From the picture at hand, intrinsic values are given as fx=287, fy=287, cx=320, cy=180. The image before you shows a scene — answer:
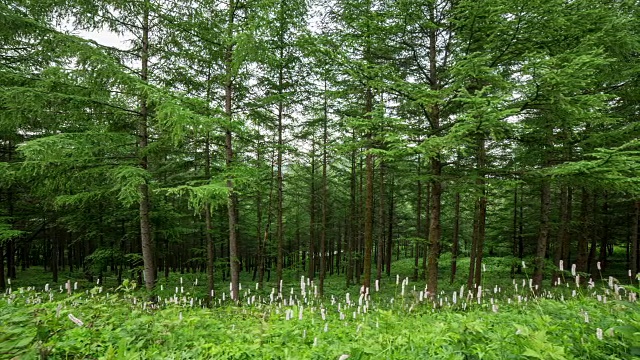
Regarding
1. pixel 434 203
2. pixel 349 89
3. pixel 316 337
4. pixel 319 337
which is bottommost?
pixel 319 337

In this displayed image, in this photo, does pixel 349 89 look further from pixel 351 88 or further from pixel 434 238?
pixel 434 238

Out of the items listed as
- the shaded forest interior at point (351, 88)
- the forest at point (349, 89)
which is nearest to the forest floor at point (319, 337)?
the forest at point (349, 89)

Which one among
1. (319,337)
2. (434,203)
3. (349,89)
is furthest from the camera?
(349,89)

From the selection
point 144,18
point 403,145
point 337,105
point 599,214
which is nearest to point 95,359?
point 403,145

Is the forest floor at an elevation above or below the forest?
below

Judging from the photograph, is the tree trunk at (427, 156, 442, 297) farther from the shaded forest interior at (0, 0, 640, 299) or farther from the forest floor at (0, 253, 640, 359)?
the forest floor at (0, 253, 640, 359)

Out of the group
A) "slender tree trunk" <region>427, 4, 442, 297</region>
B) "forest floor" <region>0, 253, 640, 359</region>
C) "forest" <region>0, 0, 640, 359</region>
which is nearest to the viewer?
"forest floor" <region>0, 253, 640, 359</region>

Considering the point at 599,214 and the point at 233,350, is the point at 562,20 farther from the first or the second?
the point at 599,214

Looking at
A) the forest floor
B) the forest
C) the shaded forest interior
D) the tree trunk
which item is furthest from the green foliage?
the tree trunk

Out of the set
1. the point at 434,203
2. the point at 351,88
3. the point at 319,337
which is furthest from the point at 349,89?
the point at 319,337

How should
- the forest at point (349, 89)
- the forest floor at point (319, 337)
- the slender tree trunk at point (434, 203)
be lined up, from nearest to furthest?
the forest floor at point (319, 337) < the forest at point (349, 89) < the slender tree trunk at point (434, 203)

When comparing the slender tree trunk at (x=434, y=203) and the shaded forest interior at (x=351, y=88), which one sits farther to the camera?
the slender tree trunk at (x=434, y=203)

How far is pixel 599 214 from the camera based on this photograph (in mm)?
17469

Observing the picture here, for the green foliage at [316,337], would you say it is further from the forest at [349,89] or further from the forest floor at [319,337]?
the forest at [349,89]
